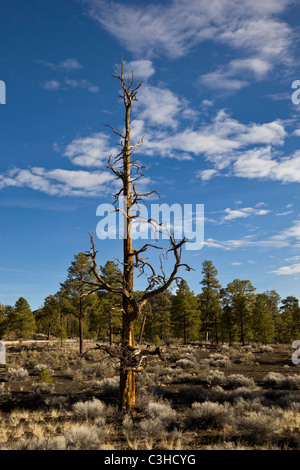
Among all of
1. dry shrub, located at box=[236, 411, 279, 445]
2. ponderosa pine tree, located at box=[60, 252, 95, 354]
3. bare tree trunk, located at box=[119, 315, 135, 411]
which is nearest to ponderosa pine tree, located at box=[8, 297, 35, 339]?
ponderosa pine tree, located at box=[60, 252, 95, 354]

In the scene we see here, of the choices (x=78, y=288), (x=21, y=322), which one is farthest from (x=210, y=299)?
(x=21, y=322)

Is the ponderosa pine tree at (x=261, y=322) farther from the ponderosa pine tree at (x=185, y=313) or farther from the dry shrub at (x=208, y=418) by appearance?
the dry shrub at (x=208, y=418)

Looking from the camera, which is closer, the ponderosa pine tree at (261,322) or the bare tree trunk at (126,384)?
the bare tree trunk at (126,384)

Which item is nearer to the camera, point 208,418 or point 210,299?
point 208,418

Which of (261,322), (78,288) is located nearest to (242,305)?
(261,322)

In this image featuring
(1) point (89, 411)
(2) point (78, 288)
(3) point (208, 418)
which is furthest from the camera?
(2) point (78, 288)

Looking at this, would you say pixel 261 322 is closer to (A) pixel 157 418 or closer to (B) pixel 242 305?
(B) pixel 242 305

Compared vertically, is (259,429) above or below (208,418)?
above

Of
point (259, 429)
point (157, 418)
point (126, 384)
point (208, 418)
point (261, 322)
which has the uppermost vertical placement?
point (126, 384)

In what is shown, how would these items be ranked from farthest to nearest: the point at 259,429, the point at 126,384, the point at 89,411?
1. the point at 89,411
2. the point at 126,384
3. the point at 259,429

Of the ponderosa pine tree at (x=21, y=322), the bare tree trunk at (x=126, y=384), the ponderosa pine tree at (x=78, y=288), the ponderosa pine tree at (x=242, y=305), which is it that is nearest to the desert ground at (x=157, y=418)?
the bare tree trunk at (x=126, y=384)
